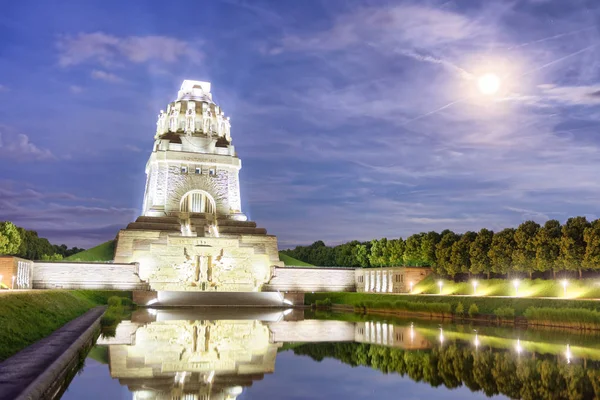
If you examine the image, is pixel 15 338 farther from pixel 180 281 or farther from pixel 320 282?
pixel 320 282

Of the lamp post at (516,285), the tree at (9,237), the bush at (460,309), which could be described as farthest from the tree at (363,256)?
the tree at (9,237)

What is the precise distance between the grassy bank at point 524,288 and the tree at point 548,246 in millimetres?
833

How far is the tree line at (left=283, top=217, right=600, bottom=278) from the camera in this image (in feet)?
100

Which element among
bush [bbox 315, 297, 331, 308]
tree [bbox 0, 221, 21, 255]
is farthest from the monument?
tree [bbox 0, 221, 21, 255]

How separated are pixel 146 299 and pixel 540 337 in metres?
25.8

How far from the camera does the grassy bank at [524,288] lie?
1149 inches

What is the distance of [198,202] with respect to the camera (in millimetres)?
57281

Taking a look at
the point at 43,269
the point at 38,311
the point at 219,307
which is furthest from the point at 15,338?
the point at 43,269

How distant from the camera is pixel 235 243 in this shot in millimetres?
46781

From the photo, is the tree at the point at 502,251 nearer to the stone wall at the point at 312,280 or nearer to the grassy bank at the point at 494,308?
the grassy bank at the point at 494,308

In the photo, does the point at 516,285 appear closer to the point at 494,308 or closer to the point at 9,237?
the point at 494,308

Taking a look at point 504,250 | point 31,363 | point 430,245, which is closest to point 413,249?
point 430,245

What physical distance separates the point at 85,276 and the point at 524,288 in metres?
28.8

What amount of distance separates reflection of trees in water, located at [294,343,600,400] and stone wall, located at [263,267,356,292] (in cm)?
3179
